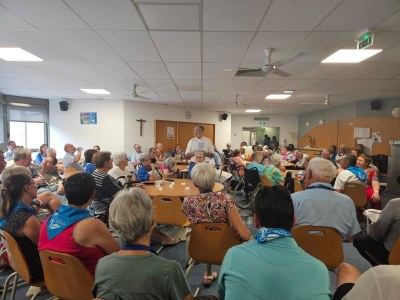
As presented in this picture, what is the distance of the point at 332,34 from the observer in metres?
3.01

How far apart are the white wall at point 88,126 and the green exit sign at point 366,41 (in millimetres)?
7139

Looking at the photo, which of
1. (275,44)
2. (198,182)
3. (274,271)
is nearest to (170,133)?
(275,44)

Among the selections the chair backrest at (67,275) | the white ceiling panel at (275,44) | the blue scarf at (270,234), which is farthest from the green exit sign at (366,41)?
the chair backrest at (67,275)

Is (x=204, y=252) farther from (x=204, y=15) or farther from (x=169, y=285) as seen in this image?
(x=204, y=15)

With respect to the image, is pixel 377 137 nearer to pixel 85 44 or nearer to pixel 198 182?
pixel 198 182

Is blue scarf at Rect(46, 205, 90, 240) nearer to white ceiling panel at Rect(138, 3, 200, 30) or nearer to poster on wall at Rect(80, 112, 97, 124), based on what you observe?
white ceiling panel at Rect(138, 3, 200, 30)

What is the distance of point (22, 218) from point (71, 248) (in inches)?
23.9

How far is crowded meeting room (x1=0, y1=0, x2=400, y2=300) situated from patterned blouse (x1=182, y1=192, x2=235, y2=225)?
0.01 meters

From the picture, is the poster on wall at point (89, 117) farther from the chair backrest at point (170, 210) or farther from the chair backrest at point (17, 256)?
the chair backrest at point (17, 256)

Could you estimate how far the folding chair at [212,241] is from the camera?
2.01 meters

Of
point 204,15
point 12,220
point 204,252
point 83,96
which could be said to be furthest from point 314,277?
point 83,96

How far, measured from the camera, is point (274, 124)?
46.1ft

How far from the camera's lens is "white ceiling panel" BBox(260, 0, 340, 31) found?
2293 millimetres

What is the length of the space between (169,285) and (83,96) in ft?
26.5
